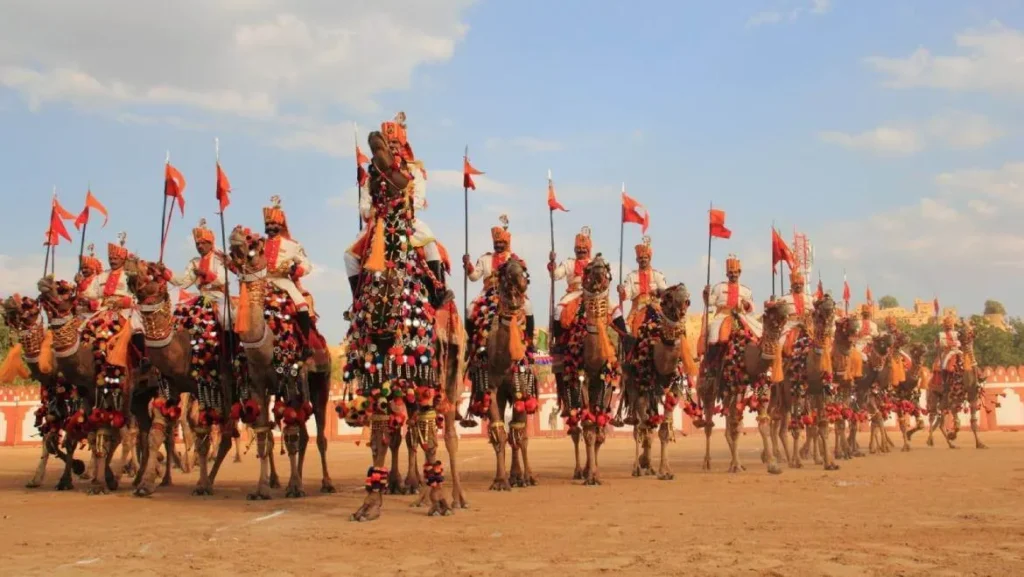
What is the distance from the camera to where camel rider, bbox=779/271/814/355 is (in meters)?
18.5

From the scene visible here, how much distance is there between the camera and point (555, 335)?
15.2 metres

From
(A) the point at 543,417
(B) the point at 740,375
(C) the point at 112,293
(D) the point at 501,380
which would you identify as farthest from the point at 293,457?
(A) the point at 543,417

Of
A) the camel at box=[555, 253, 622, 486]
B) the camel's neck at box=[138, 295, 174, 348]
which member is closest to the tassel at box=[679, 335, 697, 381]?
the camel at box=[555, 253, 622, 486]

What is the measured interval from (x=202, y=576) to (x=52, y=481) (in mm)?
12484

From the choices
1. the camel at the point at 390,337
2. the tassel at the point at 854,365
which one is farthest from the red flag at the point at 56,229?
the tassel at the point at 854,365

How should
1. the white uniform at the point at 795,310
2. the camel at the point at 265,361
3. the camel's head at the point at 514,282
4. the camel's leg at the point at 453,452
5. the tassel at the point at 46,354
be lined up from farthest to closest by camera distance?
the white uniform at the point at 795,310 < the tassel at the point at 46,354 < the camel at the point at 265,361 < the camel's head at the point at 514,282 < the camel's leg at the point at 453,452

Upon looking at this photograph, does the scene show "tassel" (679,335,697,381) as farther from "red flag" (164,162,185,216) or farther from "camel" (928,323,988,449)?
"camel" (928,323,988,449)

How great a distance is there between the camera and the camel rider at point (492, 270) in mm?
14055

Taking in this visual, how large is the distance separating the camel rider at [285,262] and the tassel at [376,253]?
10.5 feet

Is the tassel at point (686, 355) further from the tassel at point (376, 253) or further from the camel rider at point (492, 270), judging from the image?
the tassel at point (376, 253)

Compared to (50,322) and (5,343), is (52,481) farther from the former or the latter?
(5,343)

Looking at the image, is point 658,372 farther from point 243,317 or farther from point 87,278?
point 87,278

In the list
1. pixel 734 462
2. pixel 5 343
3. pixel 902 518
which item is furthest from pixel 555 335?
pixel 5 343

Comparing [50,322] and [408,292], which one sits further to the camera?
[50,322]
